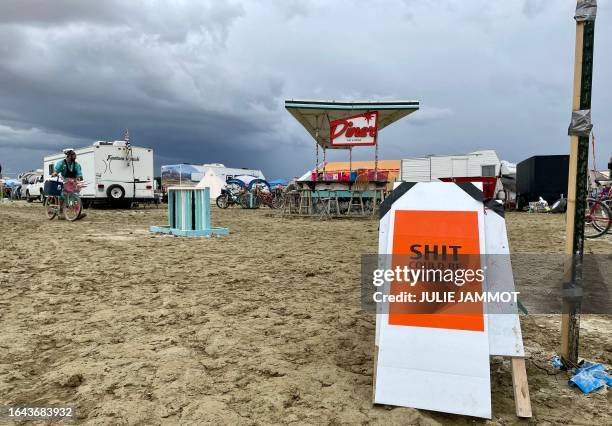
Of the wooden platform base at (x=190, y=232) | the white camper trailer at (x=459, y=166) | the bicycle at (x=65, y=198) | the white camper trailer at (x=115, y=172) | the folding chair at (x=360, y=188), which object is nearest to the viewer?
the wooden platform base at (x=190, y=232)

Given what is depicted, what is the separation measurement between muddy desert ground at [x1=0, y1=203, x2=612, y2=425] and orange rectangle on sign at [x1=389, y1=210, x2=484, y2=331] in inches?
18.8

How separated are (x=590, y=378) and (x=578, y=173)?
119 centimetres

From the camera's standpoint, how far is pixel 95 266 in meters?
5.53

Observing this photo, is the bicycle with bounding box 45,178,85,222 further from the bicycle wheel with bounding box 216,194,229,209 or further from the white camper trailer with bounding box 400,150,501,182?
the white camper trailer with bounding box 400,150,501,182

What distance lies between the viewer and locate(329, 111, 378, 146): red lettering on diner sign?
15070mm

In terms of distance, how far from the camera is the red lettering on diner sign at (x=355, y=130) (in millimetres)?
15070

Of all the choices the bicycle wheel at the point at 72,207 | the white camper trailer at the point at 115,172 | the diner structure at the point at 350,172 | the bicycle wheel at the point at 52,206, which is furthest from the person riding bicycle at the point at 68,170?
the white camper trailer at the point at 115,172

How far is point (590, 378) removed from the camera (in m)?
2.39

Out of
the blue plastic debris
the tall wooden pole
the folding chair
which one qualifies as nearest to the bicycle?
the folding chair

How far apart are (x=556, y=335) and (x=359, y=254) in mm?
3818

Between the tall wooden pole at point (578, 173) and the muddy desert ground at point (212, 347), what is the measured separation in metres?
0.32

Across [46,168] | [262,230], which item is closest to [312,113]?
[262,230]

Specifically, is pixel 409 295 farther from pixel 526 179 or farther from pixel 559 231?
pixel 526 179

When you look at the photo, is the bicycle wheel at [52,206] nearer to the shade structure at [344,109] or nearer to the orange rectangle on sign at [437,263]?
the shade structure at [344,109]
